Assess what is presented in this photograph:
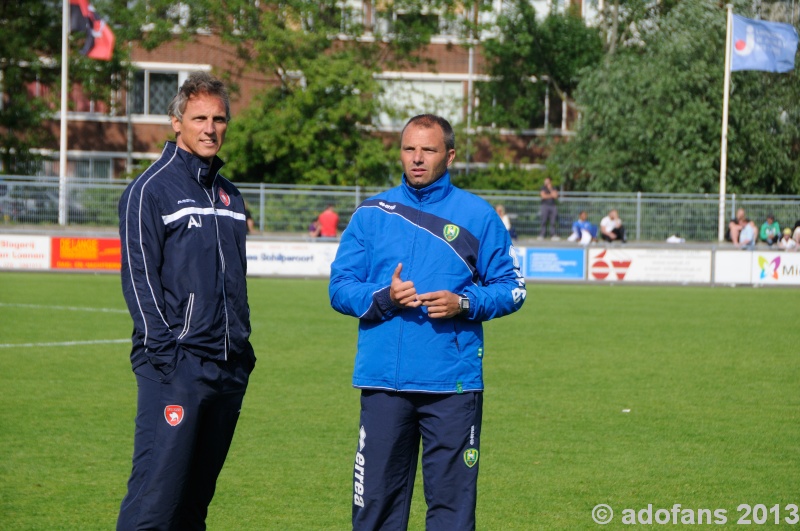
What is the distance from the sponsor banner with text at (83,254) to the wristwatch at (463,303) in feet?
78.1

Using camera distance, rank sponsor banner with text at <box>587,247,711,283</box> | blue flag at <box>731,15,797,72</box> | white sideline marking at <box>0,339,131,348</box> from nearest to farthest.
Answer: white sideline marking at <box>0,339,131,348</box>
sponsor banner with text at <box>587,247,711,283</box>
blue flag at <box>731,15,797,72</box>

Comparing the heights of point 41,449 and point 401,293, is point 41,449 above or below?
below

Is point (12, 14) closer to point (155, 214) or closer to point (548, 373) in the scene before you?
point (548, 373)

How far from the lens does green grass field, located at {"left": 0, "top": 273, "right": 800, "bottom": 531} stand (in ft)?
22.3

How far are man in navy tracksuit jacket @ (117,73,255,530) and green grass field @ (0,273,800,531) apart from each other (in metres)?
1.89

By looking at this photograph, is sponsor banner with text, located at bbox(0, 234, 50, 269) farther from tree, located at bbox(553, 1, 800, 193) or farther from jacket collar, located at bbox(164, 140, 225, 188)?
jacket collar, located at bbox(164, 140, 225, 188)

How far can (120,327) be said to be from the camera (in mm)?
16141

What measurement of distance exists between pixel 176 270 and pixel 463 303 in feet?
3.99

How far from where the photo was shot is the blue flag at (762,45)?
34.3 m

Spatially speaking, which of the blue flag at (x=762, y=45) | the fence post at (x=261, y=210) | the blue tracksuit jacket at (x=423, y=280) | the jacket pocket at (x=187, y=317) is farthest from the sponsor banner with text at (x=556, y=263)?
the jacket pocket at (x=187, y=317)

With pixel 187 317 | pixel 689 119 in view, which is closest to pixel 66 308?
pixel 187 317

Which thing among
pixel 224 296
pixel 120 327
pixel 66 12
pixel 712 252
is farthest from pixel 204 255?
pixel 66 12

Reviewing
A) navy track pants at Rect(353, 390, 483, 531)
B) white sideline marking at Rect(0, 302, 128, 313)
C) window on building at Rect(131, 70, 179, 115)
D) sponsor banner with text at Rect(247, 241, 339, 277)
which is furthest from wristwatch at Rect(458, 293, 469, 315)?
window on building at Rect(131, 70, 179, 115)

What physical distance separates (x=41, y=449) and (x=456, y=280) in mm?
4631
